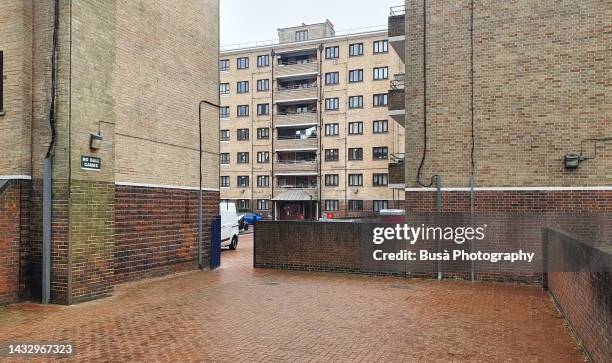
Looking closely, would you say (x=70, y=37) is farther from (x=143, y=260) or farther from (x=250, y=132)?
(x=250, y=132)

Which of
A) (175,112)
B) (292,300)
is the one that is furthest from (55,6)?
(292,300)

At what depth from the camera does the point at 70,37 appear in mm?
10422

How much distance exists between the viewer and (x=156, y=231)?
534 inches

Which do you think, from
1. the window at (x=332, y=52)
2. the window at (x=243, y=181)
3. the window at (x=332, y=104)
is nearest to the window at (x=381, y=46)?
the window at (x=332, y=52)

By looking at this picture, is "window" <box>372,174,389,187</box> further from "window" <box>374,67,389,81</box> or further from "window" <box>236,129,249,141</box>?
"window" <box>236,129,249,141</box>

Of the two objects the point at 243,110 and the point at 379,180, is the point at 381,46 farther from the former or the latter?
the point at 243,110

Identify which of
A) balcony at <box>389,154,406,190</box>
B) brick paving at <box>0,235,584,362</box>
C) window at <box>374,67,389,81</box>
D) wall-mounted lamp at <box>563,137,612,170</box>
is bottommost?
brick paving at <box>0,235,584,362</box>

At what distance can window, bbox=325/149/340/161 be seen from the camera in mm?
47694

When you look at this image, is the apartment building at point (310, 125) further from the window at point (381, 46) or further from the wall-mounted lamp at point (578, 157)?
the wall-mounted lamp at point (578, 157)

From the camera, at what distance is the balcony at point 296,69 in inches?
1933

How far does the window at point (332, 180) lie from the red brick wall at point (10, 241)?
3818cm

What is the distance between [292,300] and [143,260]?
4.52 m

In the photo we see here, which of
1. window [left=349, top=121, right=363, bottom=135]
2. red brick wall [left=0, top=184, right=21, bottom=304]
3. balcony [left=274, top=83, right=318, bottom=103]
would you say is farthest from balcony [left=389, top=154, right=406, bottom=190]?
balcony [left=274, top=83, right=318, bottom=103]

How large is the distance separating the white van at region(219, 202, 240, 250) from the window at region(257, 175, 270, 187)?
93.3ft
